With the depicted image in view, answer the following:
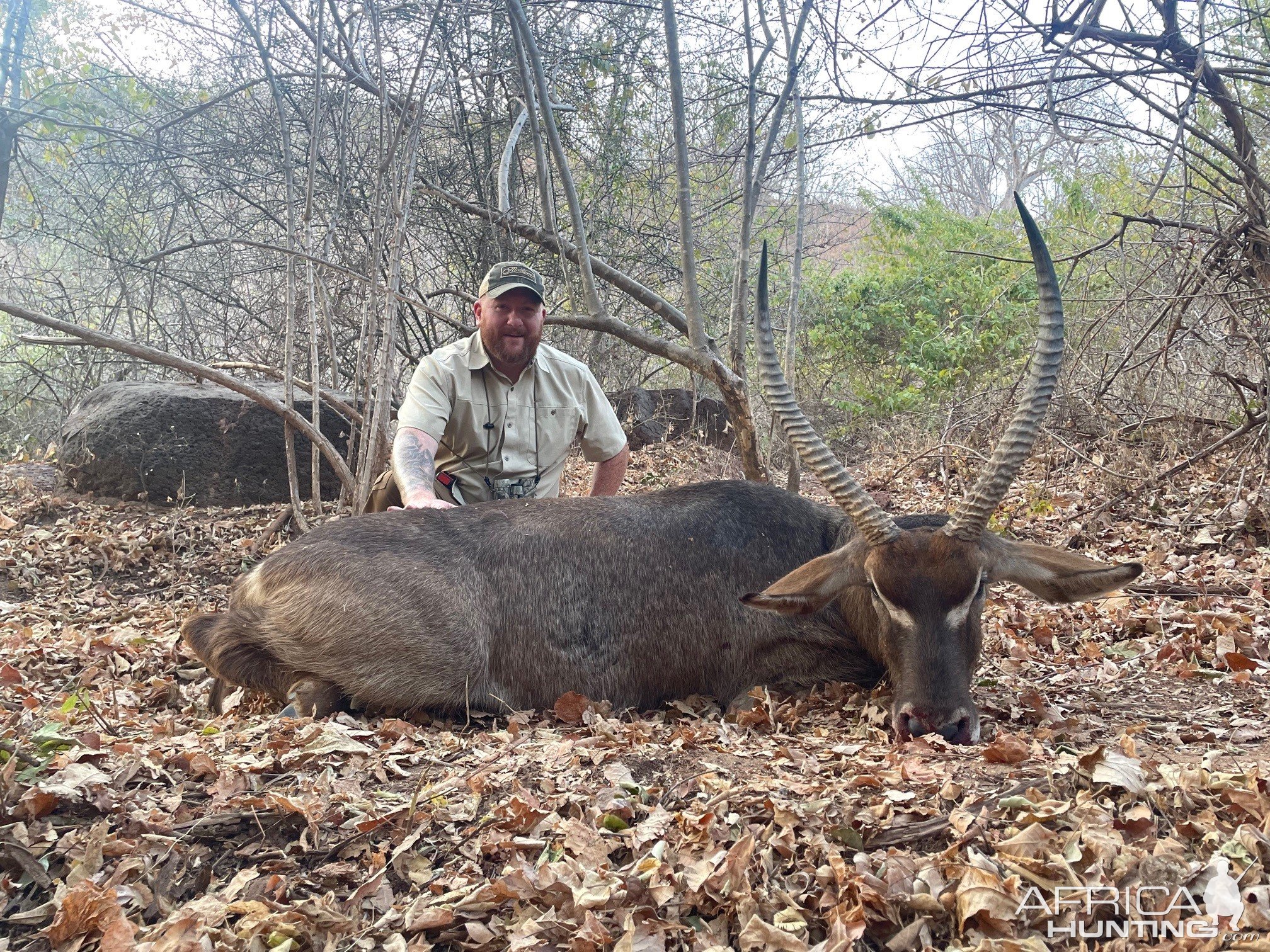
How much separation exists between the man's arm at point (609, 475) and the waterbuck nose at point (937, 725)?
3557mm

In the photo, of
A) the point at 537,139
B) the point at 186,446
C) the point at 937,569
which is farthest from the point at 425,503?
the point at 186,446

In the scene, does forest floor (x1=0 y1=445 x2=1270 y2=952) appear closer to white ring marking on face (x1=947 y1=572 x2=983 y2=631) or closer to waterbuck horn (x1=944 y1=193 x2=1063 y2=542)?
white ring marking on face (x1=947 y1=572 x2=983 y2=631)

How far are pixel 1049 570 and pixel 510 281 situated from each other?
3708 mm

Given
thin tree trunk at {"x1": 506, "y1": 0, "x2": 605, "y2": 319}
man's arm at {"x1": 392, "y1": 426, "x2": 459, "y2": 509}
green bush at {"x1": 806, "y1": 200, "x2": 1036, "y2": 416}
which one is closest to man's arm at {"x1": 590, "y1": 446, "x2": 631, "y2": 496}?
thin tree trunk at {"x1": 506, "y1": 0, "x2": 605, "y2": 319}

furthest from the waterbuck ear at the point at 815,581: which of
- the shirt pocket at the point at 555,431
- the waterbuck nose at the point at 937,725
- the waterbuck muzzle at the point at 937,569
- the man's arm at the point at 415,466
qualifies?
the shirt pocket at the point at 555,431

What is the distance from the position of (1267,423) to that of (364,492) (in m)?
6.16

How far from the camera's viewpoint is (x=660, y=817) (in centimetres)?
311

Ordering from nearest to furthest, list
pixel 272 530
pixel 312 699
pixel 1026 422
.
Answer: pixel 1026 422 < pixel 312 699 < pixel 272 530

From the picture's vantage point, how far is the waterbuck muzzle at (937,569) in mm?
4039

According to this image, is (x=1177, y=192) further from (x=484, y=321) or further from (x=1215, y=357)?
(x=484, y=321)

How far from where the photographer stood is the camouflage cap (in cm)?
629

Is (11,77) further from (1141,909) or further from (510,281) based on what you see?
(1141,909)

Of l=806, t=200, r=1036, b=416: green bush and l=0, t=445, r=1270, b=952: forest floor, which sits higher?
l=806, t=200, r=1036, b=416: green bush

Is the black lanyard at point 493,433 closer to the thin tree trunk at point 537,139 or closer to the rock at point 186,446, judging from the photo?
the thin tree trunk at point 537,139
